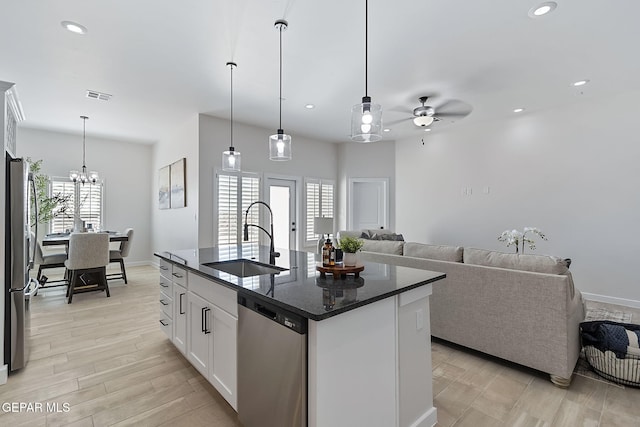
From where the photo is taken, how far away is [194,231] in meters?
5.26

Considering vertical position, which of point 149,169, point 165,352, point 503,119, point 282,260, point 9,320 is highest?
point 503,119

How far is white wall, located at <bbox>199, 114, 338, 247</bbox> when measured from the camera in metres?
5.22

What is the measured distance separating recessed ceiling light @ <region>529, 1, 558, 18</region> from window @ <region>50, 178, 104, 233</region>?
7.77 m

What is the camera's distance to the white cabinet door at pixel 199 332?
208 cm

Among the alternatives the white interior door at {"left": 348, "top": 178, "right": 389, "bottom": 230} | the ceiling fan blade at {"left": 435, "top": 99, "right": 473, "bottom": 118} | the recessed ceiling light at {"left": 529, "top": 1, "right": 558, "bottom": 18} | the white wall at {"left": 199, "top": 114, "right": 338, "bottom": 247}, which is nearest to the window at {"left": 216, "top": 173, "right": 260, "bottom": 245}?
the white wall at {"left": 199, "top": 114, "right": 338, "bottom": 247}

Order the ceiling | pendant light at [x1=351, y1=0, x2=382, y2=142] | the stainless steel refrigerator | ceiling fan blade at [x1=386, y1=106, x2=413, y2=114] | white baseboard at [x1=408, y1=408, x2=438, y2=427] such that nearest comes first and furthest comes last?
white baseboard at [x1=408, y1=408, x2=438, y2=427] < pendant light at [x1=351, y1=0, x2=382, y2=142] < the stainless steel refrigerator < the ceiling < ceiling fan blade at [x1=386, y1=106, x2=413, y2=114]

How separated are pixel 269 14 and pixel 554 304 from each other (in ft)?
10.4

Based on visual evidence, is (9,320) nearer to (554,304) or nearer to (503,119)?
(554,304)

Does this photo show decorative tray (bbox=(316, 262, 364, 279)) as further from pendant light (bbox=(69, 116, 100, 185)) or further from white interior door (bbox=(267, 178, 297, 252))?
pendant light (bbox=(69, 116, 100, 185))

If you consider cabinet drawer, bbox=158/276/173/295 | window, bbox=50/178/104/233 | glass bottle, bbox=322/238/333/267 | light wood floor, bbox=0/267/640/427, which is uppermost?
window, bbox=50/178/104/233

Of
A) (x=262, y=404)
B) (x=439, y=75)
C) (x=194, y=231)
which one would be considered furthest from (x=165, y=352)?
(x=439, y=75)

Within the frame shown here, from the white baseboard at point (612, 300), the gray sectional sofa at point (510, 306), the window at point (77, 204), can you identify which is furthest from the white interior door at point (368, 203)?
the window at point (77, 204)

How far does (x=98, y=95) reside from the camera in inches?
166

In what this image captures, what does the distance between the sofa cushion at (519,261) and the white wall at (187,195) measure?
4294 mm
